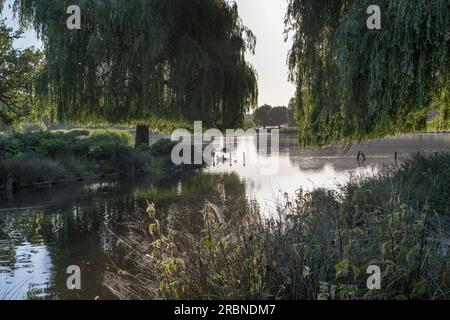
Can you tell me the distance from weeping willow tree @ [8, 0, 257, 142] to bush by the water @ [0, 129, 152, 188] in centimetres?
229

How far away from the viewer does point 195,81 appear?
20875mm

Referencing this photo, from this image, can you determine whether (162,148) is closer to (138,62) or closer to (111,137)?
(111,137)

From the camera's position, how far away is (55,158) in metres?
23.1

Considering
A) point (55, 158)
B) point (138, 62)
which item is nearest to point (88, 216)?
point (138, 62)

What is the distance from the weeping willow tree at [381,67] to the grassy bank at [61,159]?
12585mm

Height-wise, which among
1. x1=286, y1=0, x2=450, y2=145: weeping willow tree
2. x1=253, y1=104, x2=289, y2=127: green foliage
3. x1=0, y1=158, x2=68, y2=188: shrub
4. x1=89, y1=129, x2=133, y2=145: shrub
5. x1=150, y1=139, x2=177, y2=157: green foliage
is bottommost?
x1=0, y1=158, x2=68, y2=188: shrub

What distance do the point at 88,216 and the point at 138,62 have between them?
27.4 ft

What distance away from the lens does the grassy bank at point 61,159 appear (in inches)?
775

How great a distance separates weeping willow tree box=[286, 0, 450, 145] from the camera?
8.47 metres

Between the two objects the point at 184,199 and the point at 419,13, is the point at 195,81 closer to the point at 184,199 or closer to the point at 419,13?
the point at 184,199

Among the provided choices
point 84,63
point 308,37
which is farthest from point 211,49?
point 308,37

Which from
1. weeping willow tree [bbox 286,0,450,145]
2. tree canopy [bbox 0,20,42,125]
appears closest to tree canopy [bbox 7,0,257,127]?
tree canopy [bbox 0,20,42,125]

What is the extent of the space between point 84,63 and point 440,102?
14.4m

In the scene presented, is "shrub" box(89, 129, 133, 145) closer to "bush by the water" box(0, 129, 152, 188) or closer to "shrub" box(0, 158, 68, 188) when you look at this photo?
"bush by the water" box(0, 129, 152, 188)
